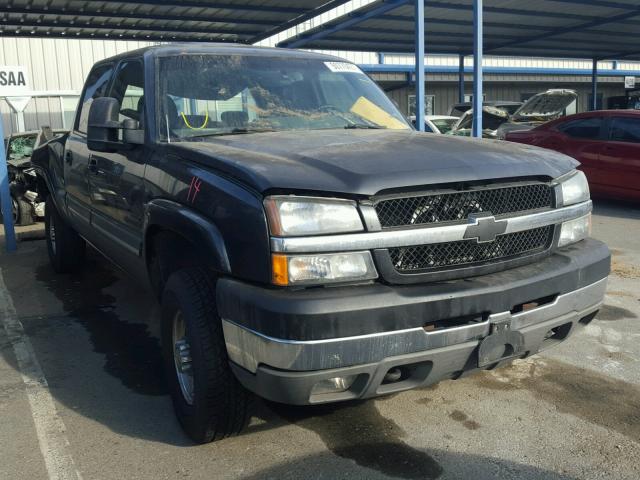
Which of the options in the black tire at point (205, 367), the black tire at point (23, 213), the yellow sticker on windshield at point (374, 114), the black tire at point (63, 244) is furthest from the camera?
the black tire at point (23, 213)

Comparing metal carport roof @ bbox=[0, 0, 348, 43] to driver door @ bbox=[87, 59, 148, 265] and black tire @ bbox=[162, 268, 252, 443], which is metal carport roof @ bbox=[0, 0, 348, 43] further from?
black tire @ bbox=[162, 268, 252, 443]

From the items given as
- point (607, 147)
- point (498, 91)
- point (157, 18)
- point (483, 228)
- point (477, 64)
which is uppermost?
point (157, 18)

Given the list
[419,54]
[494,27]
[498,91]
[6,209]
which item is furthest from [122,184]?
[498,91]

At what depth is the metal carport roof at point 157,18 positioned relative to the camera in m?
10.8

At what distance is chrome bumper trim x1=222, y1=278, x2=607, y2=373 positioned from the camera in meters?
2.39

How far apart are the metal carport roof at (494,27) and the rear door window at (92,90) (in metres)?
7.05

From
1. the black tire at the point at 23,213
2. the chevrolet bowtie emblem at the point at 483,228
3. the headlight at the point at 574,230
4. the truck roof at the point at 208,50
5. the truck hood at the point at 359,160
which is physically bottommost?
the black tire at the point at 23,213

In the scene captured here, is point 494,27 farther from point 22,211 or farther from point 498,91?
point 498,91

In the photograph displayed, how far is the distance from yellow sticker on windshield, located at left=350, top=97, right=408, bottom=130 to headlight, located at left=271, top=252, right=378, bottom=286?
182 cm

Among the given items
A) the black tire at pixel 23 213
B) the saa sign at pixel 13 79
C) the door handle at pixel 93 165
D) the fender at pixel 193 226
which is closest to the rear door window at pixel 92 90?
the door handle at pixel 93 165

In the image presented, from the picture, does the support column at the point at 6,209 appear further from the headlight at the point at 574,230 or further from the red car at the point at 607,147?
the red car at the point at 607,147

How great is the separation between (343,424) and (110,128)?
212cm

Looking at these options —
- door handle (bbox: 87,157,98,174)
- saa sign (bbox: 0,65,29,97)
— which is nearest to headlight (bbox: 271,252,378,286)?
door handle (bbox: 87,157,98,174)

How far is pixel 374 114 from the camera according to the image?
4.25m
